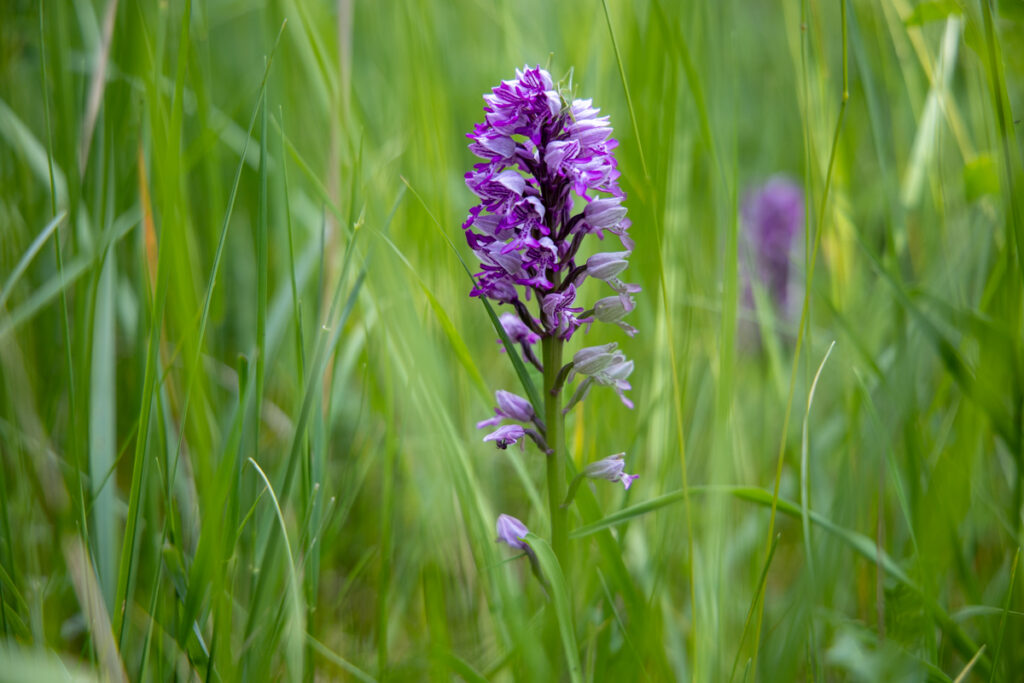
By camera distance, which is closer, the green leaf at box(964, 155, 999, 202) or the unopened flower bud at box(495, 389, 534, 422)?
the unopened flower bud at box(495, 389, 534, 422)

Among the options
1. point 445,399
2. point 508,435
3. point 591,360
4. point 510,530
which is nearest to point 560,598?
point 510,530

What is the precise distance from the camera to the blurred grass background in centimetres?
135

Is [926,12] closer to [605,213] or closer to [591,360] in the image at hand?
[605,213]

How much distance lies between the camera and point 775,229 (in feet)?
15.0

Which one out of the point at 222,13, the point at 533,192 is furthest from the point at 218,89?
the point at 533,192

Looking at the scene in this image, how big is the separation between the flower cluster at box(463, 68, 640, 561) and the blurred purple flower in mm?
3470

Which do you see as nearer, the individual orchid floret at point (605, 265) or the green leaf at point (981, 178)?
the individual orchid floret at point (605, 265)

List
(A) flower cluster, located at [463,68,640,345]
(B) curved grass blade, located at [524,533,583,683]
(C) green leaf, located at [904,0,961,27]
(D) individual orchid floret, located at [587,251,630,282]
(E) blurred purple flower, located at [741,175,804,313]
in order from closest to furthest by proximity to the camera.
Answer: (B) curved grass blade, located at [524,533,583,683] < (A) flower cluster, located at [463,68,640,345] < (D) individual orchid floret, located at [587,251,630,282] < (C) green leaf, located at [904,0,961,27] < (E) blurred purple flower, located at [741,175,804,313]

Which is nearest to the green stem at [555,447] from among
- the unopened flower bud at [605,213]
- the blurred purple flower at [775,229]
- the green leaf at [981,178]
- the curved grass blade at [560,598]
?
the curved grass blade at [560,598]

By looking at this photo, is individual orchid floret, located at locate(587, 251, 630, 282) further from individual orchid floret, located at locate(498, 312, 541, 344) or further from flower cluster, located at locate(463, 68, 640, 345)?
individual orchid floret, located at locate(498, 312, 541, 344)

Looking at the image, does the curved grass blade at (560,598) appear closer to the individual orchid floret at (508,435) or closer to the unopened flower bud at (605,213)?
the individual orchid floret at (508,435)

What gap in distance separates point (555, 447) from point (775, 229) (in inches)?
150

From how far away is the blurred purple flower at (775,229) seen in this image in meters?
4.52

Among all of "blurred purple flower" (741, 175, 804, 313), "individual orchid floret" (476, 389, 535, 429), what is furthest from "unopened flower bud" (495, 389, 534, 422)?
"blurred purple flower" (741, 175, 804, 313)
